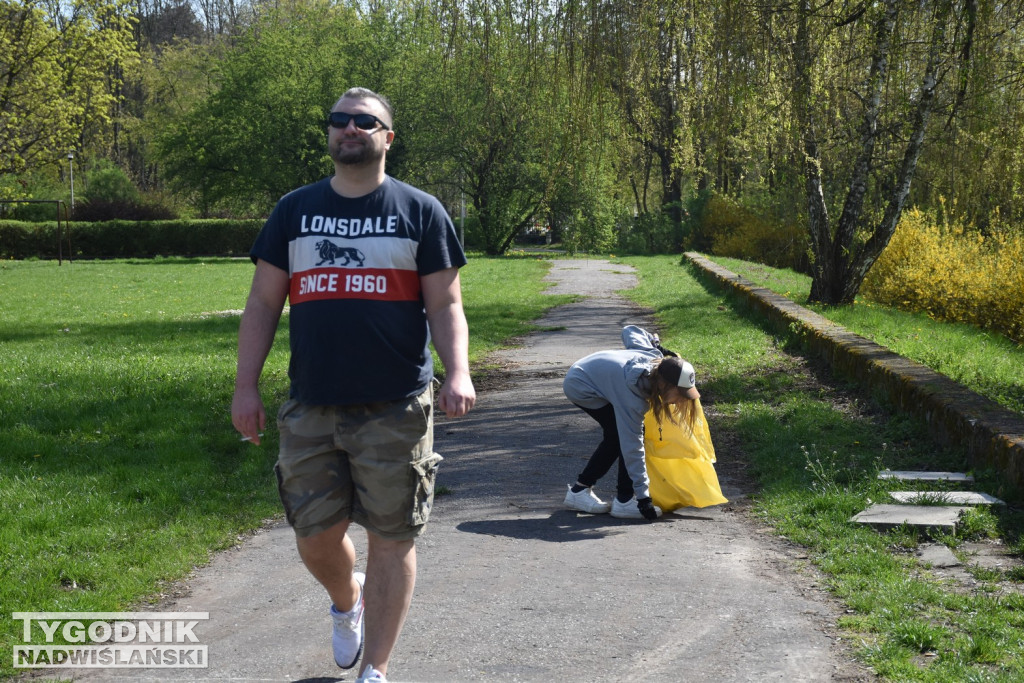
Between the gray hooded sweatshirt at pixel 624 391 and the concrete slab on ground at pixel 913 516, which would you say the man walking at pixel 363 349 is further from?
the concrete slab on ground at pixel 913 516

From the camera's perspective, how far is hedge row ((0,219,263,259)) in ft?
150

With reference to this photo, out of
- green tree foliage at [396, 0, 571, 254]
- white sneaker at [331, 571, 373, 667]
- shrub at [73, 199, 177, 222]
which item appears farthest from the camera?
shrub at [73, 199, 177, 222]

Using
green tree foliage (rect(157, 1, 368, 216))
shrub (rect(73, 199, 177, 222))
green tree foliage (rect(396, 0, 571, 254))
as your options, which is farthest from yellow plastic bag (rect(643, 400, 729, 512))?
shrub (rect(73, 199, 177, 222))

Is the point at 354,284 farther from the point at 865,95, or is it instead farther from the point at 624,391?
the point at 865,95

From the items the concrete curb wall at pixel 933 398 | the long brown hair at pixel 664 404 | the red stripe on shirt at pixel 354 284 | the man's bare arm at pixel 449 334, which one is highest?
the red stripe on shirt at pixel 354 284

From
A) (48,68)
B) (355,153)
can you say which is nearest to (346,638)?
(355,153)

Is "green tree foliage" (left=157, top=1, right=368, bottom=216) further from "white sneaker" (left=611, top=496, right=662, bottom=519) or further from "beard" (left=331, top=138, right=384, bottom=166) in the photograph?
"beard" (left=331, top=138, right=384, bottom=166)

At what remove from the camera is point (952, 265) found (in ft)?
51.9

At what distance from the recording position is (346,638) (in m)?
3.91

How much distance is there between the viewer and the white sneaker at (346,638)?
153 inches

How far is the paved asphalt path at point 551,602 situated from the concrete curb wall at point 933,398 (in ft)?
5.19

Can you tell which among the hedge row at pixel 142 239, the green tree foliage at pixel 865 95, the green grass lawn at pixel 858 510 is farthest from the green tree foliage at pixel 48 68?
the green grass lawn at pixel 858 510

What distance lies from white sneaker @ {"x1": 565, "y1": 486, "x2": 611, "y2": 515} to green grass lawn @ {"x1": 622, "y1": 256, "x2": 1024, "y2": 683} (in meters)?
0.95

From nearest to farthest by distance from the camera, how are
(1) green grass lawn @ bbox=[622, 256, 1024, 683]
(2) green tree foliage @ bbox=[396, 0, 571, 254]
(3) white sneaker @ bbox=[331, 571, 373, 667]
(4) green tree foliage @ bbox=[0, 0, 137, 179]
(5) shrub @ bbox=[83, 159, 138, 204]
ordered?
(3) white sneaker @ bbox=[331, 571, 373, 667], (1) green grass lawn @ bbox=[622, 256, 1024, 683], (2) green tree foliage @ bbox=[396, 0, 571, 254], (4) green tree foliage @ bbox=[0, 0, 137, 179], (5) shrub @ bbox=[83, 159, 138, 204]
